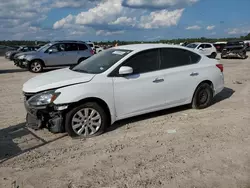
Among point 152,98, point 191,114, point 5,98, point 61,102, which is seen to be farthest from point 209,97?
point 5,98

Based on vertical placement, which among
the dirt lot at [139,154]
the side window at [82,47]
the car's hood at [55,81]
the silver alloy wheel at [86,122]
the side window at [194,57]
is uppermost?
the side window at [82,47]

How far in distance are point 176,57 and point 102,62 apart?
173 cm

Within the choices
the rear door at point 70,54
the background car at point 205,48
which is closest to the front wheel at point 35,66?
the rear door at point 70,54

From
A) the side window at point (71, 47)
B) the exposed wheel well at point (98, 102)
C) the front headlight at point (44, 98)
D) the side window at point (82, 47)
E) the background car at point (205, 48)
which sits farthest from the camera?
the background car at point (205, 48)

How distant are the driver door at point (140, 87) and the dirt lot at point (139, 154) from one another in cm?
39

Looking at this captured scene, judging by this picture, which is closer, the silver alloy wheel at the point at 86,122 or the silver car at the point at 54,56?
the silver alloy wheel at the point at 86,122

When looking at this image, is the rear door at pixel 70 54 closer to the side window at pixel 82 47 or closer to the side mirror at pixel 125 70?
the side window at pixel 82 47

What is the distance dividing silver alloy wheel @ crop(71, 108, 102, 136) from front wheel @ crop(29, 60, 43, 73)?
11281 mm

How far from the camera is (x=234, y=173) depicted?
389 cm

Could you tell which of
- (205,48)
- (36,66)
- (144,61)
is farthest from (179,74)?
(205,48)

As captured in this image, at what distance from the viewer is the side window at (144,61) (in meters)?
5.76

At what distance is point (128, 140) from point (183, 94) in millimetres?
2054

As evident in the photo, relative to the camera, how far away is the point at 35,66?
15523 millimetres

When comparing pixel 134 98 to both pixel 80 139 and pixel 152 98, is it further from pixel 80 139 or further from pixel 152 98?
pixel 80 139
